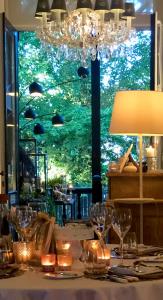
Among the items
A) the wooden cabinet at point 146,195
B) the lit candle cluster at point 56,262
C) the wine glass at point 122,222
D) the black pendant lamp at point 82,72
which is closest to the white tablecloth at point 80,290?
the lit candle cluster at point 56,262

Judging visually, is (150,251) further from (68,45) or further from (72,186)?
(72,186)

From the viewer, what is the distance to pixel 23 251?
2340 mm

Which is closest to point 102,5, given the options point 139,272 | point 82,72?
point 82,72

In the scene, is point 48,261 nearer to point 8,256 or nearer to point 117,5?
point 8,256

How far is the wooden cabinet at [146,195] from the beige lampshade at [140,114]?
36.4 inches

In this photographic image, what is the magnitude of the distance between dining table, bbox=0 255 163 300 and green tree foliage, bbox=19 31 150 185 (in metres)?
7.13

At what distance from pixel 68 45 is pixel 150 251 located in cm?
436

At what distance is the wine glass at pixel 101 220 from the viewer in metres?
2.47

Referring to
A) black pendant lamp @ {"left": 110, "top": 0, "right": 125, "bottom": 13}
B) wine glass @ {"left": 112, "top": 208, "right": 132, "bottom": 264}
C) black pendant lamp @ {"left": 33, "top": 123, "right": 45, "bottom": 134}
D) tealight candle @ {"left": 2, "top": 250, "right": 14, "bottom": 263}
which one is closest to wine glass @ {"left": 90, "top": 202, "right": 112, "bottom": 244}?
wine glass @ {"left": 112, "top": 208, "right": 132, "bottom": 264}

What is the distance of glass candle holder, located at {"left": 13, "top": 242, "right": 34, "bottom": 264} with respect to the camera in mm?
2338

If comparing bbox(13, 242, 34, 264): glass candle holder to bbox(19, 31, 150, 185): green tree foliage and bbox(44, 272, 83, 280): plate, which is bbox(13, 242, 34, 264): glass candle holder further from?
bbox(19, 31, 150, 185): green tree foliage

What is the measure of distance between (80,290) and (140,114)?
1758 millimetres

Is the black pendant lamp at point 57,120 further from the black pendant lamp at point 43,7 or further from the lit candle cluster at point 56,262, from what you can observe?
the lit candle cluster at point 56,262

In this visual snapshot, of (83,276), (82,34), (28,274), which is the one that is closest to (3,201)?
(28,274)
